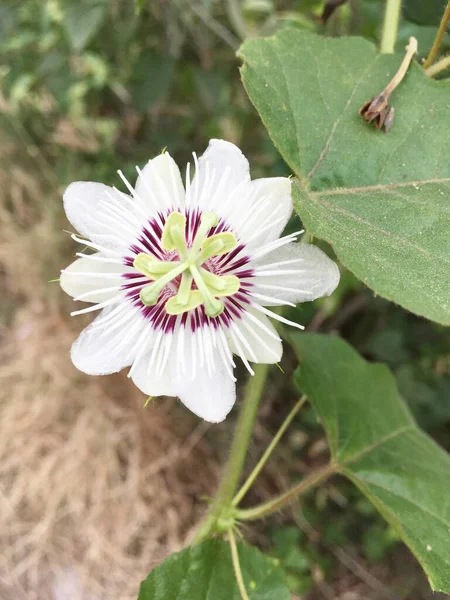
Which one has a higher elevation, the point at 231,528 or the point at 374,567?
the point at 231,528

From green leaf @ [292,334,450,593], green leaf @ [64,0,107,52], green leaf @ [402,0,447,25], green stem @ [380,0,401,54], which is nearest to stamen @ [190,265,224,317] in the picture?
green leaf @ [292,334,450,593]

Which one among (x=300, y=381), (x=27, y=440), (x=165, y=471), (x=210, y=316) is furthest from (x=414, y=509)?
(x=27, y=440)

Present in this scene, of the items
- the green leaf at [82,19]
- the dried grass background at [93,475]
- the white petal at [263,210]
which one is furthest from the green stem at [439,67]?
the dried grass background at [93,475]

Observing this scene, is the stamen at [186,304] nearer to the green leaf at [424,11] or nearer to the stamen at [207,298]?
the stamen at [207,298]

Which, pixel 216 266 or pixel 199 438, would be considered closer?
pixel 216 266

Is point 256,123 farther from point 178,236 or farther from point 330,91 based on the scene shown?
point 178,236

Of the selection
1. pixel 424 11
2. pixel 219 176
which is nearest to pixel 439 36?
pixel 424 11
